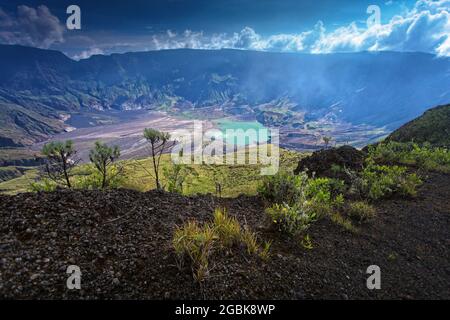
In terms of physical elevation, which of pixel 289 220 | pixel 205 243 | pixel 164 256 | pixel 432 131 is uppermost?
pixel 432 131

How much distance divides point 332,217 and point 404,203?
4.27 meters

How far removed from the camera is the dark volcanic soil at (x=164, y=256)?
5215 millimetres

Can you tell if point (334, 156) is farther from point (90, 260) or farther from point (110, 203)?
point (90, 260)

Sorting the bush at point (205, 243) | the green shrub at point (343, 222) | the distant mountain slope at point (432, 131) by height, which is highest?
the distant mountain slope at point (432, 131)

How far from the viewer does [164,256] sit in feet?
19.9

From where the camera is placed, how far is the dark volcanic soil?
205 inches

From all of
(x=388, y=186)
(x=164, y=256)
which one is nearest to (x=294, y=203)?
(x=164, y=256)

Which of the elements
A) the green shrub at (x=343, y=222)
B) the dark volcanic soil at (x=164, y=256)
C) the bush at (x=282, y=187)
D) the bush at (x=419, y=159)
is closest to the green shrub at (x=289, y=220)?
the dark volcanic soil at (x=164, y=256)

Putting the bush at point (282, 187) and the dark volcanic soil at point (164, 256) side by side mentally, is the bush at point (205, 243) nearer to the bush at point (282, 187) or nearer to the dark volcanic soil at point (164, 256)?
the dark volcanic soil at point (164, 256)

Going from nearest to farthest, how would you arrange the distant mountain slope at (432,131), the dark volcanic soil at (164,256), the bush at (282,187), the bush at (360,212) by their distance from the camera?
the dark volcanic soil at (164,256)
the bush at (282,187)
the bush at (360,212)
the distant mountain slope at (432,131)

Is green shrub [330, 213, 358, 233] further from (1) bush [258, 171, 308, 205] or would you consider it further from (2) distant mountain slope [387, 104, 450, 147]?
(2) distant mountain slope [387, 104, 450, 147]

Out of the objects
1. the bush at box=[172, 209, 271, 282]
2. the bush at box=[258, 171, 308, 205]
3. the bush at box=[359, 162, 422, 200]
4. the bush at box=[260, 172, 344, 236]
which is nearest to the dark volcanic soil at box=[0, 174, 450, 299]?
the bush at box=[172, 209, 271, 282]

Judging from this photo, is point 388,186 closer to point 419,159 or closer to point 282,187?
point 282,187
